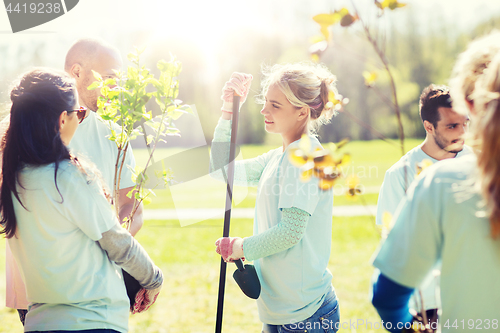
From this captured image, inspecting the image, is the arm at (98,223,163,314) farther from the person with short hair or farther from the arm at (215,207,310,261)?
the person with short hair

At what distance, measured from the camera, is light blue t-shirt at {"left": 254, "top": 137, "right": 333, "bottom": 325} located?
1.63 meters

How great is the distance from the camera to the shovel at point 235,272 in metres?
1.73

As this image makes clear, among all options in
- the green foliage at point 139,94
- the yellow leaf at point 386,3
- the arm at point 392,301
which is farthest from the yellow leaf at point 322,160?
the green foliage at point 139,94

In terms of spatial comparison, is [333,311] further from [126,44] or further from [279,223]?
[126,44]

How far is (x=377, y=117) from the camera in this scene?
36.1m

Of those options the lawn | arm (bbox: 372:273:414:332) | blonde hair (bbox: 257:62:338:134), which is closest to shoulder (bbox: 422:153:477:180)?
arm (bbox: 372:273:414:332)

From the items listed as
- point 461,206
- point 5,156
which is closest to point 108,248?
point 5,156

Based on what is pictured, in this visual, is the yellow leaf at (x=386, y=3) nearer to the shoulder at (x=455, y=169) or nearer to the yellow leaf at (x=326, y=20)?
the yellow leaf at (x=326, y=20)

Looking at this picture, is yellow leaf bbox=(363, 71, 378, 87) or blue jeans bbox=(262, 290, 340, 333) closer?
yellow leaf bbox=(363, 71, 378, 87)

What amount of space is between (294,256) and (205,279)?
12.8ft

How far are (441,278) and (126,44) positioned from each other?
29930 mm

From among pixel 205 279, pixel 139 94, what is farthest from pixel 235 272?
pixel 205 279

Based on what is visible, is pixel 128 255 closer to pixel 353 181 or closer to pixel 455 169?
pixel 353 181

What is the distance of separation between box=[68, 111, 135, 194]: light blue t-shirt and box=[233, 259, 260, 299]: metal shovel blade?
77 centimetres
